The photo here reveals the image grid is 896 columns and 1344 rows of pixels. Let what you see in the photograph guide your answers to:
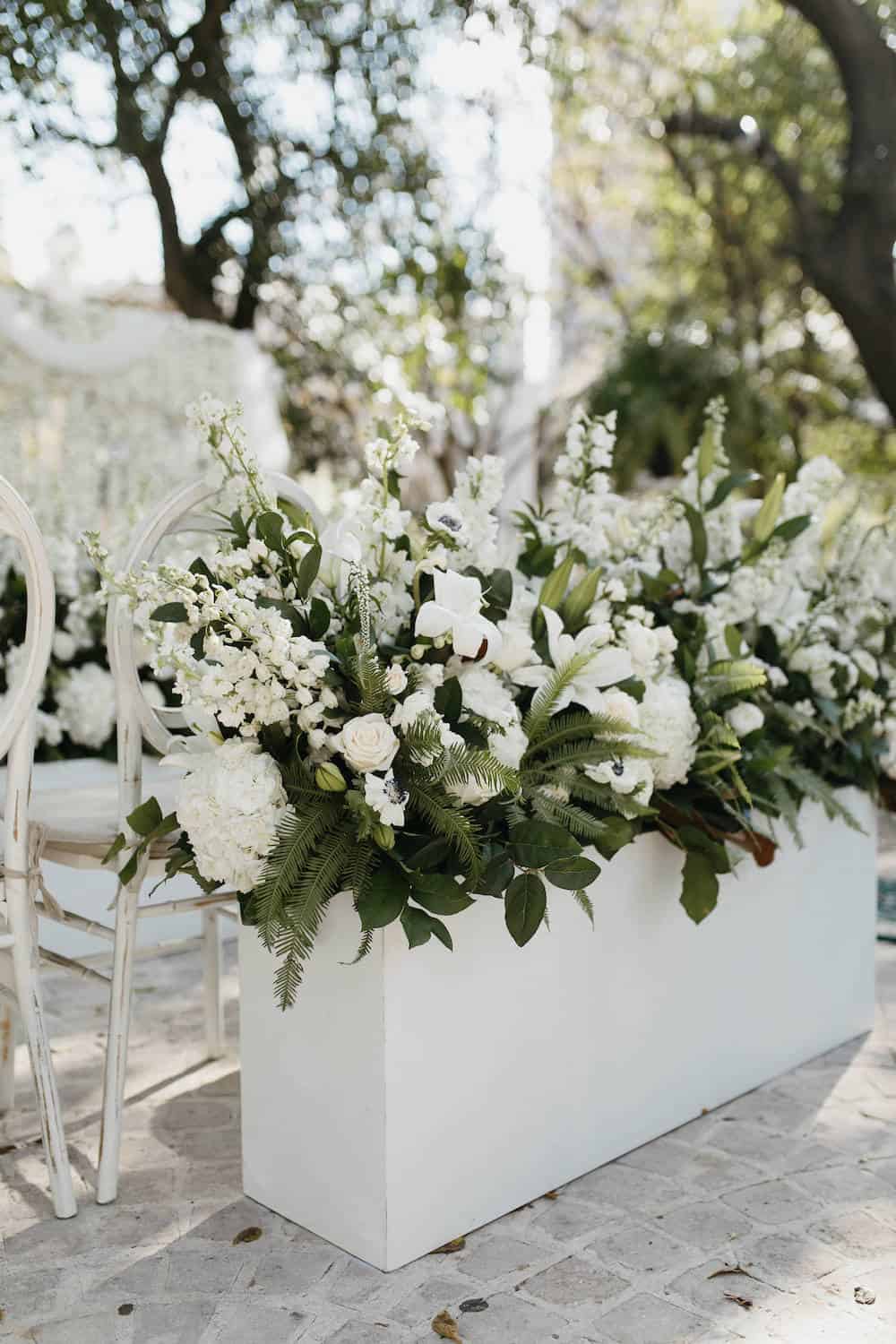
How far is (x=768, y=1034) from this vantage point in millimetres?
2357

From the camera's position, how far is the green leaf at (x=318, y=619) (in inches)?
63.9

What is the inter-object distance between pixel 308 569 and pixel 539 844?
48 cm

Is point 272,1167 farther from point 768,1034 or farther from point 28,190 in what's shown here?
point 28,190

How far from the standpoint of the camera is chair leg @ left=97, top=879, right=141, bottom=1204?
1.87m

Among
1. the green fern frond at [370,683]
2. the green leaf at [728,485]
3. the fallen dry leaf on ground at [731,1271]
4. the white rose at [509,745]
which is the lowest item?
the fallen dry leaf on ground at [731,1271]

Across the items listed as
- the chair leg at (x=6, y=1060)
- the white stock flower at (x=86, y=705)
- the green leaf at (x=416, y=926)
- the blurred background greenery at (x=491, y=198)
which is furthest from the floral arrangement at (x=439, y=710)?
the blurred background greenery at (x=491, y=198)

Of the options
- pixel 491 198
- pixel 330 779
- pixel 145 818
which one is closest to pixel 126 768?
pixel 145 818

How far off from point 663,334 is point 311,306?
76.9 inches

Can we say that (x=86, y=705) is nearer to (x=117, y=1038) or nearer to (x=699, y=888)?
(x=117, y=1038)

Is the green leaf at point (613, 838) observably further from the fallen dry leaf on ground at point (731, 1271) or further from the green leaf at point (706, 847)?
the fallen dry leaf on ground at point (731, 1271)

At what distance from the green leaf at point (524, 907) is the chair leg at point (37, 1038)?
0.74 m

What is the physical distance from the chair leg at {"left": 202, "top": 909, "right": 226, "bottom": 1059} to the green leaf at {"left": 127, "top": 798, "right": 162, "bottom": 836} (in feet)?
2.69

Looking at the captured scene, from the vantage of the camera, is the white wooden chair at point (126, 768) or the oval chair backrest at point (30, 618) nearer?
the oval chair backrest at point (30, 618)

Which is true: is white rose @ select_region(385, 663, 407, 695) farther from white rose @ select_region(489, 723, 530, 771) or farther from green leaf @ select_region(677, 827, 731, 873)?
green leaf @ select_region(677, 827, 731, 873)
